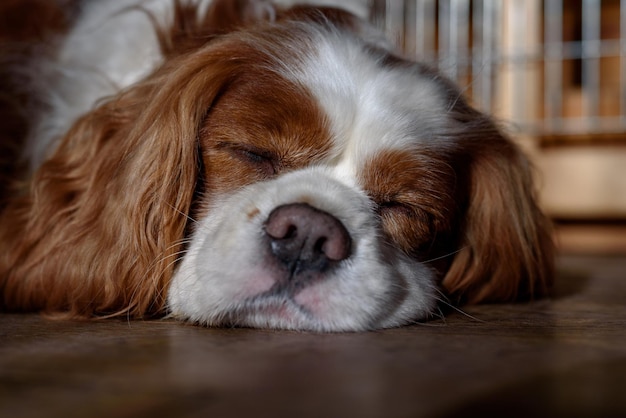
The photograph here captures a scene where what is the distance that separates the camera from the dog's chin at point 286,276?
3.69ft

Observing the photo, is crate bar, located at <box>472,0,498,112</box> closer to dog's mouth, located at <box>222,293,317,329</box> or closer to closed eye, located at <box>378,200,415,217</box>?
closed eye, located at <box>378,200,415,217</box>

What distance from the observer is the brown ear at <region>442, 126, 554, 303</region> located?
1.55m

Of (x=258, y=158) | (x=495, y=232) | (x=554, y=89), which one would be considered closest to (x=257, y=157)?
(x=258, y=158)

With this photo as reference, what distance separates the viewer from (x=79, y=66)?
1781 mm

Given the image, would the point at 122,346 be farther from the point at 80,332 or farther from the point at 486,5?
the point at 486,5

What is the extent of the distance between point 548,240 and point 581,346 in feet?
2.41

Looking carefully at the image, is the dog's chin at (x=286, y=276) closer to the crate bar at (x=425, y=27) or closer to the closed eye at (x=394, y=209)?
the closed eye at (x=394, y=209)

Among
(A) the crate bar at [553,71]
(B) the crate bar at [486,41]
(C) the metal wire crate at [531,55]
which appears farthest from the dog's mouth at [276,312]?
(A) the crate bar at [553,71]

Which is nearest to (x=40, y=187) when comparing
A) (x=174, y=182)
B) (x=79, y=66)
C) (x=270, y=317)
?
(x=174, y=182)

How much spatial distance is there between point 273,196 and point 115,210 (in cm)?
30

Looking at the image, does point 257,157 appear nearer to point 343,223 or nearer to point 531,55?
point 343,223

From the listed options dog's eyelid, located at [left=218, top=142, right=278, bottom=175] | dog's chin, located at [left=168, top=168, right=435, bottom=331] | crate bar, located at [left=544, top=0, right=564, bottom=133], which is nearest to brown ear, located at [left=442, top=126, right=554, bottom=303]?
dog's chin, located at [left=168, top=168, right=435, bottom=331]

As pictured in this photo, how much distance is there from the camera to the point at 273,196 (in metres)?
1.19

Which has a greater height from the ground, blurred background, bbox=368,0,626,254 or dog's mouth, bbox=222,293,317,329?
blurred background, bbox=368,0,626,254
